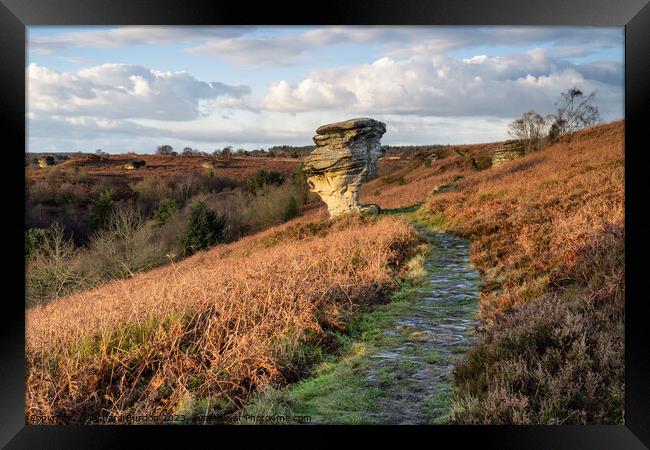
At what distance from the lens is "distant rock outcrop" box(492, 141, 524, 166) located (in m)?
31.6

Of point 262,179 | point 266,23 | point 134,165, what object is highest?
point 134,165

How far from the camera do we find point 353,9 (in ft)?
19.4

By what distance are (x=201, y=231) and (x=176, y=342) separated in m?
19.5

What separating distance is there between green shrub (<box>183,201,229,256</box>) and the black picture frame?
755 inches

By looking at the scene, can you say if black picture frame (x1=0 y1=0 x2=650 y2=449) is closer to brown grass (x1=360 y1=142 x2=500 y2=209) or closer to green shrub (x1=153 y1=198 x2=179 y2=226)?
brown grass (x1=360 y1=142 x2=500 y2=209)

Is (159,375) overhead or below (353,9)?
below

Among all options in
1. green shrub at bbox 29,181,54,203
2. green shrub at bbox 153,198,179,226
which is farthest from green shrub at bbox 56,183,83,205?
green shrub at bbox 153,198,179,226

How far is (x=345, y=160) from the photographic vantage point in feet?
74.5

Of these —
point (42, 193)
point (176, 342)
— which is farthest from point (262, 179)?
point (176, 342)

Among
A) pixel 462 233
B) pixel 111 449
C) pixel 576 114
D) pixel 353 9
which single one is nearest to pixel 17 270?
pixel 111 449

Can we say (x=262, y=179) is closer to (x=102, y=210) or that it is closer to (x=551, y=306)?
(x=102, y=210)

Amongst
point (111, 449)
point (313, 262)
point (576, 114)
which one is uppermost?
point (576, 114)

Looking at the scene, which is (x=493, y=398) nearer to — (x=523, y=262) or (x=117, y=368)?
(x=117, y=368)

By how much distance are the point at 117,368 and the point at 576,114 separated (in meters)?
22.1
